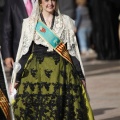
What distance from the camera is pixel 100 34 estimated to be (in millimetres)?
20672

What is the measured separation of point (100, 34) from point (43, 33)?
11787mm

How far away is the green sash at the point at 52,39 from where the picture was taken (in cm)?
894

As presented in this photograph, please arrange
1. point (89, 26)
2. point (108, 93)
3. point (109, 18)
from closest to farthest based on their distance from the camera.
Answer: point (108, 93), point (109, 18), point (89, 26)

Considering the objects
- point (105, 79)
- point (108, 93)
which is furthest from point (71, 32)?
point (105, 79)

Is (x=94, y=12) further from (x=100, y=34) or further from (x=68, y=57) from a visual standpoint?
(x=68, y=57)

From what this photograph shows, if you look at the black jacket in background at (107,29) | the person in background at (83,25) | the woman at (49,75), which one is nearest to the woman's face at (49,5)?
the woman at (49,75)

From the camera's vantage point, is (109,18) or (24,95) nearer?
(24,95)

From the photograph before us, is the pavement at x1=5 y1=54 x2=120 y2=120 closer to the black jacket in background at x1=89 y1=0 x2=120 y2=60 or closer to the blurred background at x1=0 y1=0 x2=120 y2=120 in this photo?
the blurred background at x1=0 y1=0 x2=120 y2=120

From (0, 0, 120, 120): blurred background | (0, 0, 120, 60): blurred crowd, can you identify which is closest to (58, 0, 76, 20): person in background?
(0, 0, 120, 120): blurred background

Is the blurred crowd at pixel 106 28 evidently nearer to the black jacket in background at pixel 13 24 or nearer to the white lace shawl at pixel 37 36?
the black jacket in background at pixel 13 24

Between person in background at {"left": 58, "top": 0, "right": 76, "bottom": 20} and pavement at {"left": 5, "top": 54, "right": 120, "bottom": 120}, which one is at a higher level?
person in background at {"left": 58, "top": 0, "right": 76, "bottom": 20}

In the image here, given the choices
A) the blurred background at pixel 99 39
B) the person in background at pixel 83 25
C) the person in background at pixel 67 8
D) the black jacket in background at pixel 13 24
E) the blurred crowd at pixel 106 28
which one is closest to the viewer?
the black jacket in background at pixel 13 24

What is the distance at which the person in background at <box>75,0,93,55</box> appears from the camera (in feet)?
71.2

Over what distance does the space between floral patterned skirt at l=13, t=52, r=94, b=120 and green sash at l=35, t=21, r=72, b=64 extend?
6 cm
